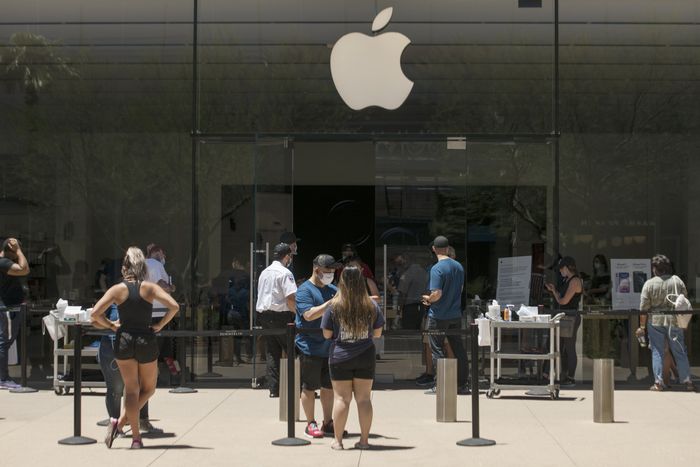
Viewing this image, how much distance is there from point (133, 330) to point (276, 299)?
3553 millimetres

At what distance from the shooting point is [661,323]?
598 inches

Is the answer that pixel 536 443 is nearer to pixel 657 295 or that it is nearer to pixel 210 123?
pixel 657 295

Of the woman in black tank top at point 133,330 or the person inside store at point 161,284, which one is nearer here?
the woman in black tank top at point 133,330

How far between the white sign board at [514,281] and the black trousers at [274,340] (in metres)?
3.33

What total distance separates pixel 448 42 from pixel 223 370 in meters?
5.27

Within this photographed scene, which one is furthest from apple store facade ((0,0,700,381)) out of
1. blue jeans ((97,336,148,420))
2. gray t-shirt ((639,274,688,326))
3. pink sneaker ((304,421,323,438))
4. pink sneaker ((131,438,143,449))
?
pink sneaker ((131,438,143,449))

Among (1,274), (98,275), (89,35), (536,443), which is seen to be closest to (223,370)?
(98,275)

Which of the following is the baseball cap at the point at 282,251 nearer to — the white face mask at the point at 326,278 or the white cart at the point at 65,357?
the white face mask at the point at 326,278

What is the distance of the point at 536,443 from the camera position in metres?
11.0

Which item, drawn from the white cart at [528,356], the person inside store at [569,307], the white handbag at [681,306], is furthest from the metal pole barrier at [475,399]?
the white handbag at [681,306]

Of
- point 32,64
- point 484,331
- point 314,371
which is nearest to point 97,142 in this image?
point 32,64

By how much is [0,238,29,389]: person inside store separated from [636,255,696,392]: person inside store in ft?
25.4

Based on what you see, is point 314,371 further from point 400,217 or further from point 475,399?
point 400,217

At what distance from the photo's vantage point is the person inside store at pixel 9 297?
1501 cm
